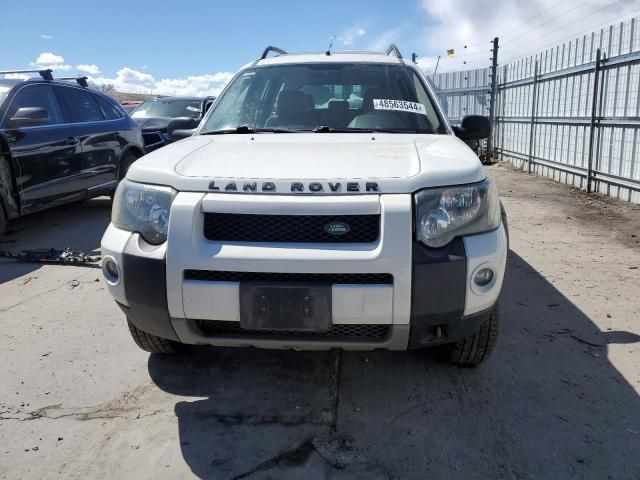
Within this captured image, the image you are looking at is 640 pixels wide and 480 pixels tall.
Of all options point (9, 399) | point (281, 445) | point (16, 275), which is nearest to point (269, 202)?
point (281, 445)

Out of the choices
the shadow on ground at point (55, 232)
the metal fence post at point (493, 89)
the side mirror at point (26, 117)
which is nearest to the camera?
the shadow on ground at point (55, 232)

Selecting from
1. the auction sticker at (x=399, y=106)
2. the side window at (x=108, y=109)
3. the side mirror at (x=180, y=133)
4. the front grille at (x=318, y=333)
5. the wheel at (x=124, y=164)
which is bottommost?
the front grille at (x=318, y=333)

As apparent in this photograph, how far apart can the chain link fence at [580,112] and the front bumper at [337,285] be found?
6.48 m

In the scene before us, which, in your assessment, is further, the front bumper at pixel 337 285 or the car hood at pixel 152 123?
the car hood at pixel 152 123

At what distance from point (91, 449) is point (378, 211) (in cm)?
158

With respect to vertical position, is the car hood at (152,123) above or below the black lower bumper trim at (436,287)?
above

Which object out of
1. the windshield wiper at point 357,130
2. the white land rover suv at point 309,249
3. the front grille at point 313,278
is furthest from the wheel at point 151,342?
the windshield wiper at point 357,130

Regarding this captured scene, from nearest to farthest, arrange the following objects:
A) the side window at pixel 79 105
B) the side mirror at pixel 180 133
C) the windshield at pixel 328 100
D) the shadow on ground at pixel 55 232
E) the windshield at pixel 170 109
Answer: the windshield at pixel 328 100 < the side mirror at pixel 180 133 < the shadow on ground at pixel 55 232 < the side window at pixel 79 105 < the windshield at pixel 170 109

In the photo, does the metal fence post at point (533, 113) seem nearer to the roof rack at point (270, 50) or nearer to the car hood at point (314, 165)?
the roof rack at point (270, 50)

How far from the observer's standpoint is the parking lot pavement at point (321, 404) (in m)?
2.21

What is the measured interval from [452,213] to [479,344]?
838mm

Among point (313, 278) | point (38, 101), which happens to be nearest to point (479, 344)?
point (313, 278)

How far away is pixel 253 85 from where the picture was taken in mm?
3797

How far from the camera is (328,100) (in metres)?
3.60
